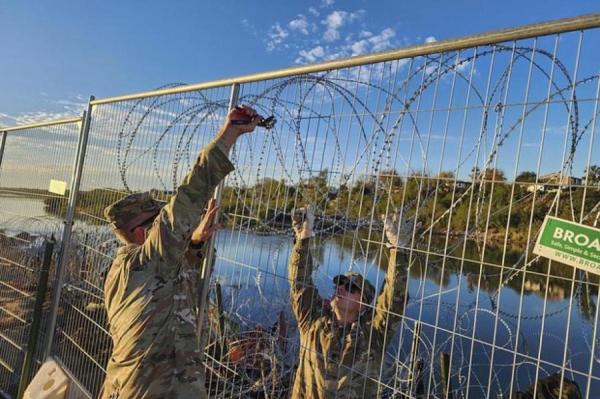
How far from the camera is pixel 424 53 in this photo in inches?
81.7

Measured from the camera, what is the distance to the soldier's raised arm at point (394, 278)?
86.0 inches

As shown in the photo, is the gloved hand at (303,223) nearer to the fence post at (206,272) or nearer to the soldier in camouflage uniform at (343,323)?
the soldier in camouflage uniform at (343,323)

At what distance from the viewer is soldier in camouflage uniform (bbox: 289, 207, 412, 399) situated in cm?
232

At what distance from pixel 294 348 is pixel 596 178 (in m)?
2.52

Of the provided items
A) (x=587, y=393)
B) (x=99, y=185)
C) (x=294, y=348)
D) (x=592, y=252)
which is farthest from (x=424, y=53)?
(x=99, y=185)

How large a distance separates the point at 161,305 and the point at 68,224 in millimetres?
2711

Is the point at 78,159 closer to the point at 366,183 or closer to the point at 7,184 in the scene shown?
the point at 7,184

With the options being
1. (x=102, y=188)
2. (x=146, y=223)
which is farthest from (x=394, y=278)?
(x=102, y=188)

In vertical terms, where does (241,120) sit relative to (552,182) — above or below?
above

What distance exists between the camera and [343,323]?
270 cm

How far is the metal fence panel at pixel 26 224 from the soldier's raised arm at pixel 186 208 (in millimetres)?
2944

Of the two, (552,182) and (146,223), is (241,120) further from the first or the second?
(552,182)

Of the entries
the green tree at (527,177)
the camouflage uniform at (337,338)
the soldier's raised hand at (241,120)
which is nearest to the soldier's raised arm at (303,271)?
the camouflage uniform at (337,338)

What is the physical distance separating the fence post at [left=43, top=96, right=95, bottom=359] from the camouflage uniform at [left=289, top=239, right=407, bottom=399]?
2816 millimetres
